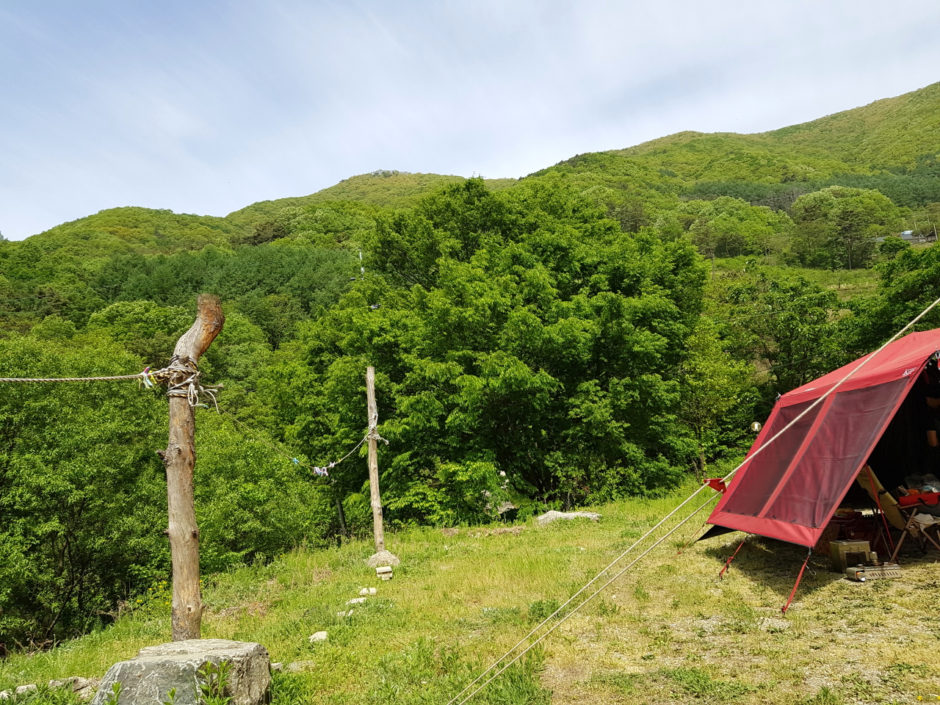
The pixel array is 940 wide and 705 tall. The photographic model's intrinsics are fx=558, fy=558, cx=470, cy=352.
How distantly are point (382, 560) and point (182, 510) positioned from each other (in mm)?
6191

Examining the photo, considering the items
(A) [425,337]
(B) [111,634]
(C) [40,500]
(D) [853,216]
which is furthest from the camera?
(D) [853,216]

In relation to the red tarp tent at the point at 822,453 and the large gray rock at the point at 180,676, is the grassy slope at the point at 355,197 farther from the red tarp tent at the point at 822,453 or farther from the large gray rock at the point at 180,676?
the large gray rock at the point at 180,676

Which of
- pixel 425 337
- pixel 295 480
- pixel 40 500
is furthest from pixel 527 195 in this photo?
pixel 40 500

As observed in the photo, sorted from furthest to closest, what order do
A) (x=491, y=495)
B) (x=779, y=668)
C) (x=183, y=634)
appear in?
(x=491, y=495)
(x=183, y=634)
(x=779, y=668)

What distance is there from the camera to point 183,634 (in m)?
5.64

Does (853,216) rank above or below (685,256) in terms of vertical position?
above

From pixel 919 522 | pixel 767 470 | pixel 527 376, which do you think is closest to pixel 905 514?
pixel 919 522

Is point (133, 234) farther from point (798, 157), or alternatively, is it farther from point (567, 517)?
point (798, 157)

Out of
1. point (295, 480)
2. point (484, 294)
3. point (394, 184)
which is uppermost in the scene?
point (394, 184)

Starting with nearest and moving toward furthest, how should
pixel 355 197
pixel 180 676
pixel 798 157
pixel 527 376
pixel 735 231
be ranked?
pixel 180 676, pixel 527 376, pixel 735 231, pixel 798 157, pixel 355 197

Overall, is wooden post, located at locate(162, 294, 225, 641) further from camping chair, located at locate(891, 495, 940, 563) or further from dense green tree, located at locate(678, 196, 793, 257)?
dense green tree, located at locate(678, 196, 793, 257)

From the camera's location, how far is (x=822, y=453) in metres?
6.99

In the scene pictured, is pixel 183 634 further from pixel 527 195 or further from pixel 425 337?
pixel 527 195

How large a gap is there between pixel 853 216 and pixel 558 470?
8414cm
